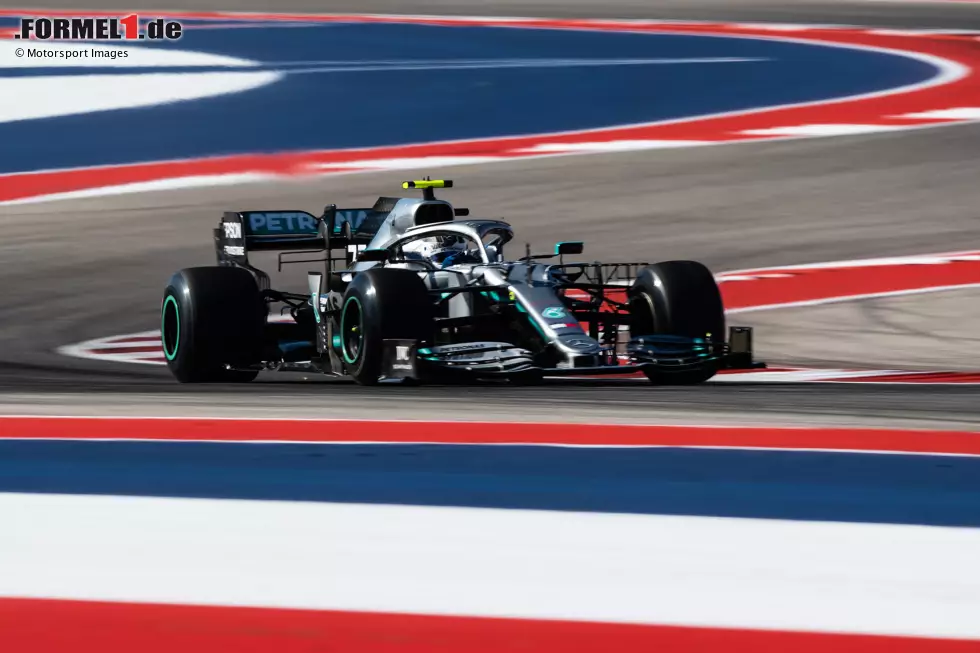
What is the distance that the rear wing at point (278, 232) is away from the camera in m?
12.7

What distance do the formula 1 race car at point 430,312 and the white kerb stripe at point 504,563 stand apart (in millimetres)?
4196

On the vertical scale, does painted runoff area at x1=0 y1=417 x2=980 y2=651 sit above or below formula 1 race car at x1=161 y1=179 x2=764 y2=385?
below

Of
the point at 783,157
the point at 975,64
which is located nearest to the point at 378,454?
the point at 783,157

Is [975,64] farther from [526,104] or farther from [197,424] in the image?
[197,424]

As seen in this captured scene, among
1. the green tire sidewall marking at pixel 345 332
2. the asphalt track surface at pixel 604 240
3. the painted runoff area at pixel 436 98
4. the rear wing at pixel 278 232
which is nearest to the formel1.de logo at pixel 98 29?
the painted runoff area at pixel 436 98

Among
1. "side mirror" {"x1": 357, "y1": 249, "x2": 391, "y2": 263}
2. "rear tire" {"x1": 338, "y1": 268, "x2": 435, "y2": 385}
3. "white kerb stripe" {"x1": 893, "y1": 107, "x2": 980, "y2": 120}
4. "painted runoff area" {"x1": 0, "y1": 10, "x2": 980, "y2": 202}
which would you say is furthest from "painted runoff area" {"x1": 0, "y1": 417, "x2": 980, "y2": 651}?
"white kerb stripe" {"x1": 893, "y1": 107, "x2": 980, "y2": 120}

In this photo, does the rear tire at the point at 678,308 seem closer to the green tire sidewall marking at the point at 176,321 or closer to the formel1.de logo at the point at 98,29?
Result: the green tire sidewall marking at the point at 176,321

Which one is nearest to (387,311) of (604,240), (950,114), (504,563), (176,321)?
(176,321)

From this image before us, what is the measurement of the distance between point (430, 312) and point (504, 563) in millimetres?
5160

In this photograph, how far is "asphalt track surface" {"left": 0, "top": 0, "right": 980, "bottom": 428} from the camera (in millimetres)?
9578

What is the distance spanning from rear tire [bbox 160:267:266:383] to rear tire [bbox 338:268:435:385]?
158 cm

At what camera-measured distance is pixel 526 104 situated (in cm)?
2559

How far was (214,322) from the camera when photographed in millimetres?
11758

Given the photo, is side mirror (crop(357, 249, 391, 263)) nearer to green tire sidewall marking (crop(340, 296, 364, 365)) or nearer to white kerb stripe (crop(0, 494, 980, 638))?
green tire sidewall marking (crop(340, 296, 364, 365))
